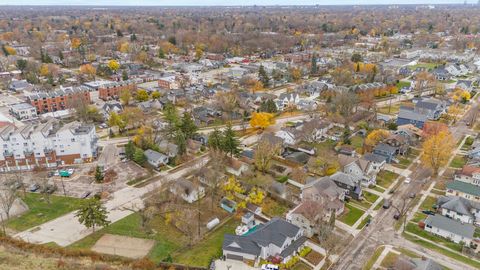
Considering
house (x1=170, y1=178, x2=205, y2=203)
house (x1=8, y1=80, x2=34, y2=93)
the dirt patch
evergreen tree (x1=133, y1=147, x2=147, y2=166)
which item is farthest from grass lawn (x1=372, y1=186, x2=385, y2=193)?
house (x1=8, y1=80, x2=34, y2=93)

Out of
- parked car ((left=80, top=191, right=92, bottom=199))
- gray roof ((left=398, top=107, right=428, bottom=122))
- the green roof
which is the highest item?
gray roof ((left=398, top=107, right=428, bottom=122))

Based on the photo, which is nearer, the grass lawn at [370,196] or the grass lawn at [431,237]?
the grass lawn at [431,237]

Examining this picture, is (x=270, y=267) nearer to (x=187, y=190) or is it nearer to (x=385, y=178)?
(x=187, y=190)

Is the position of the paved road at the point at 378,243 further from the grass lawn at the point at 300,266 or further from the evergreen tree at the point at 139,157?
the evergreen tree at the point at 139,157

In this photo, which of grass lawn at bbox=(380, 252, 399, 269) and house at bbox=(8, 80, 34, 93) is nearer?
grass lawn at bbox=(380, 252, 399, 269)

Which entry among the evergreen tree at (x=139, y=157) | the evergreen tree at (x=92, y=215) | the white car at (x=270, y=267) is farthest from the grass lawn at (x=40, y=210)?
the white car at (x=270, y=267)

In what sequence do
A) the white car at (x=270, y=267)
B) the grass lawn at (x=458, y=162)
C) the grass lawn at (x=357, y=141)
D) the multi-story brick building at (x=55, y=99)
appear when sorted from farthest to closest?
1. the multi-story brick building at (x=55, y=99)
2. the grass lawn at (x=357, y=141)
3. the grass lawn at (x=458, y=162)
4. the white car at (x=270, y=267)

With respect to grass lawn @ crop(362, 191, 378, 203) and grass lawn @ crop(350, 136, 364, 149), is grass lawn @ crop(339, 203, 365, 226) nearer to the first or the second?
grass lawn @ crop(362, 191, 378, 203)
